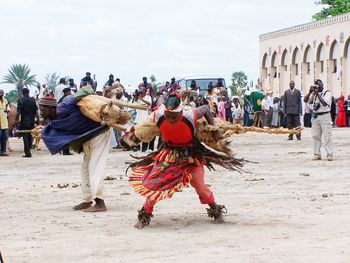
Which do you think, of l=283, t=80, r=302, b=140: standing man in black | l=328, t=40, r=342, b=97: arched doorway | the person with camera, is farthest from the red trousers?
l=328, t=40, r=342, b=97: arched doorway

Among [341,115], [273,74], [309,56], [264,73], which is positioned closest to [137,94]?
[341,115]

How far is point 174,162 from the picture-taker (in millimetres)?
10594

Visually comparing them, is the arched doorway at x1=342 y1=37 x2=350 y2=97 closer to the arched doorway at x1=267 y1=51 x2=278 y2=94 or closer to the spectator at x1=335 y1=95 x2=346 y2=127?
the spectator at x1=335 y1=95 x2=346 y2=127

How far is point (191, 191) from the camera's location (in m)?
14.3

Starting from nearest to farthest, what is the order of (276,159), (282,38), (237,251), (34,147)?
(237,251)
(276,159)
(34,147)
(282,38)

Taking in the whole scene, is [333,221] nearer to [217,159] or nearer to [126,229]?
[217,159]

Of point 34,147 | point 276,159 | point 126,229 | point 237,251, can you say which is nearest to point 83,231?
point 126,229

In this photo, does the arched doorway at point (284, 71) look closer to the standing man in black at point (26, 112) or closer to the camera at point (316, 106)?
the standing man in black at point (26, 112)

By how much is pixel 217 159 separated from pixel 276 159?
10.2 m

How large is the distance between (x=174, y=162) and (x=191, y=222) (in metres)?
0.83

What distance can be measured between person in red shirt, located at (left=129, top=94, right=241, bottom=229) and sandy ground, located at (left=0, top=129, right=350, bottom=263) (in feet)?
1.13

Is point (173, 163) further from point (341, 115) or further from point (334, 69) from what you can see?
point (334, 69)

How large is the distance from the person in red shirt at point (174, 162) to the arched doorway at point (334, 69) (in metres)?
47.8

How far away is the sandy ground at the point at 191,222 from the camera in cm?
888
